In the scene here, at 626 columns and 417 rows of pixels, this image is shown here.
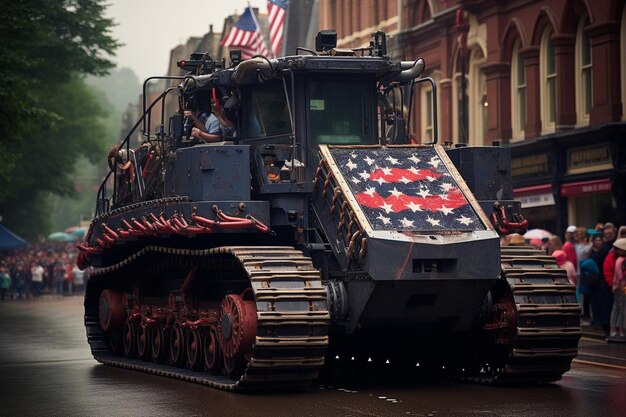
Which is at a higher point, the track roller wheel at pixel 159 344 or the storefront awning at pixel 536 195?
the storefront awning at pixel 536 195

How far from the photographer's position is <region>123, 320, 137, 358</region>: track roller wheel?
20875mm

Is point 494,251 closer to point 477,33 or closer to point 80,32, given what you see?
point 477,33

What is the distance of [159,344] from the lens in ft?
64.4

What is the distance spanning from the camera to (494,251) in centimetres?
1530

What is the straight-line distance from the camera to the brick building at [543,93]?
3350 cm

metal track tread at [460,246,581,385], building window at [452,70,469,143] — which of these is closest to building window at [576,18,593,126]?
building window at [452,70,469,143]

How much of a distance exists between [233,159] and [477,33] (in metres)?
25.9

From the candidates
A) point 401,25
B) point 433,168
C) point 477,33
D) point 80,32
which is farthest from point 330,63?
point 80,32

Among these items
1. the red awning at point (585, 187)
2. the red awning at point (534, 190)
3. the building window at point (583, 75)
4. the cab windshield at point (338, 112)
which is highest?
the building window at point (583, 75)

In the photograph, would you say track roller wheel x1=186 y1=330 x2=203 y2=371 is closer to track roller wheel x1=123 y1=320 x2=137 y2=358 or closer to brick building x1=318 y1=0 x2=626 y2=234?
track roller wheel x1=123 y1=320 x2=137 y2=358

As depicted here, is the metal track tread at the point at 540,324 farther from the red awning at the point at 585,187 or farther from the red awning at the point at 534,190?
the red awning at the point at 534,190

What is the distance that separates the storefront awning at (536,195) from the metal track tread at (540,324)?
21350mm

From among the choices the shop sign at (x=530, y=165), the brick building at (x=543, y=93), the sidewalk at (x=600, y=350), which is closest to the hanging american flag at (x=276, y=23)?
the brick building at (x=543, y=93)

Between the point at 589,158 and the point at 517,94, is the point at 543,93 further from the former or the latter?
the point at 589,158
